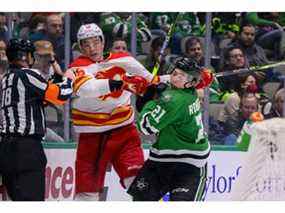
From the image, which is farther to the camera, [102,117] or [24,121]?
[102,117]

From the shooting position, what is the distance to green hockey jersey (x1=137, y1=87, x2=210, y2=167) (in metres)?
5.16

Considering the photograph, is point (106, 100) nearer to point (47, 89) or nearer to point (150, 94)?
point (150, 94)

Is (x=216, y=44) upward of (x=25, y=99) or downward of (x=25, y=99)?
upward

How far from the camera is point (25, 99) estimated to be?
5270mm

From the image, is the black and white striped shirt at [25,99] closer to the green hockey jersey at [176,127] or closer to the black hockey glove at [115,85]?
the black hockey glove at [115,85]

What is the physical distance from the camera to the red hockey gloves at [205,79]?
5.48 m

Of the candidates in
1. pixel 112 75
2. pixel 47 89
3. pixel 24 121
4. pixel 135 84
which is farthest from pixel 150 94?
pixel 24 121

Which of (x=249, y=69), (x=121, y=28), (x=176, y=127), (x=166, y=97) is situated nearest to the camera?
(x=166, y=97)

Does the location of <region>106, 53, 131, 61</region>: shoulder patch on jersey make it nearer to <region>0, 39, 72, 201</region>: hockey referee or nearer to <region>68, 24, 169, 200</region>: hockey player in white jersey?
<region>68, 24, 169, 200</region>: hockey player in white jersey

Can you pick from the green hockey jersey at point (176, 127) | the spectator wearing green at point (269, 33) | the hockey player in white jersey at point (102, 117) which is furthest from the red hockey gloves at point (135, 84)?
the spectator wearing green at point (269, 33)

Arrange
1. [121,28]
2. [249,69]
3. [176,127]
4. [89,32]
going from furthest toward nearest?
[249,69] < [121,28] < [89,32] < [176,127]

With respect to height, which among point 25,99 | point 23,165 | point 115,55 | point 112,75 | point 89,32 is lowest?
point 23,165

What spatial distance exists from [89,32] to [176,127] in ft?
2.41

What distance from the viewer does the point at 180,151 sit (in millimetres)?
5309
